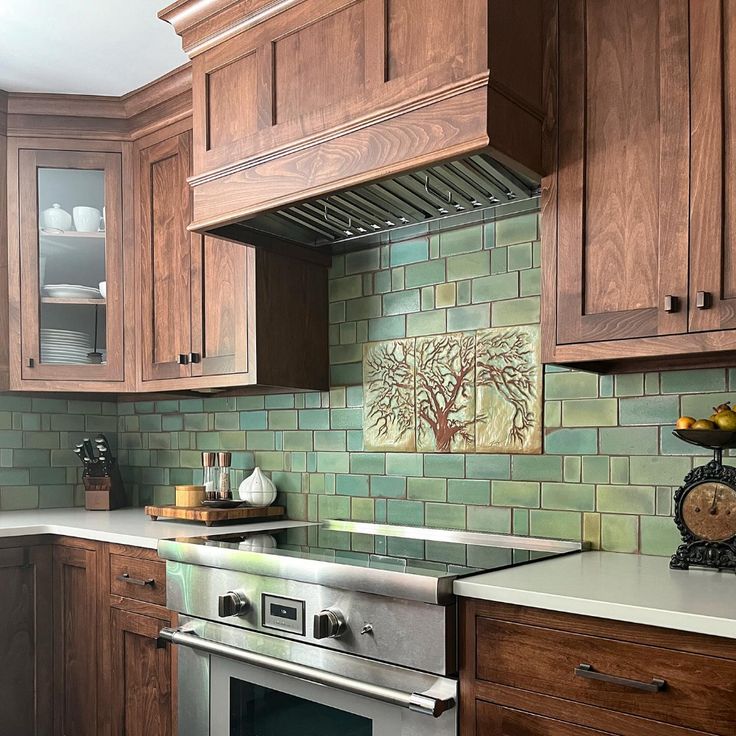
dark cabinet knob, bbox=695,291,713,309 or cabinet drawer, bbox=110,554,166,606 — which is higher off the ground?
dark cabinet knob, bbox=695,291,713,309

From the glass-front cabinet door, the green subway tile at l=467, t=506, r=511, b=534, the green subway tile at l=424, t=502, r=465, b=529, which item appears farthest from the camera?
the glass-front cabinet door

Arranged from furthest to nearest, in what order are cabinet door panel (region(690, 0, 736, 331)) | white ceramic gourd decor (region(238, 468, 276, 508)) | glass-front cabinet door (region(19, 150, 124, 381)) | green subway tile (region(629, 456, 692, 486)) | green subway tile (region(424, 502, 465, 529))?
glass-front cabinet door (region(19, 150, 124, 381))
white ceramic gourd decor (region(238, 468, 276, 508))
green subway tile (region(424, 502, 465, 529))
green subway tile (region(629, 456, 692, 486))
cabinet door panel (region(690, 0, 736, 331))

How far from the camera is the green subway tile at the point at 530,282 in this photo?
7.33 ft

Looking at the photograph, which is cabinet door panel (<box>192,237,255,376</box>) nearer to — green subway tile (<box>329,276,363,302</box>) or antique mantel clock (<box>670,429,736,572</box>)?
green subway tile (<box>329,276,363,302</box>)

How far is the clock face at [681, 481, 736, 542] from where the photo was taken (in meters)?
1.72

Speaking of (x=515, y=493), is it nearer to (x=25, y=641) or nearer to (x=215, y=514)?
(x=215, y=514)

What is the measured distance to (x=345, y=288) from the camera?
2.77m

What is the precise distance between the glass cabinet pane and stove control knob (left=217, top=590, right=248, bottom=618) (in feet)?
4.84

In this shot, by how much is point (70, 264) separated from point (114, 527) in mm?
1107

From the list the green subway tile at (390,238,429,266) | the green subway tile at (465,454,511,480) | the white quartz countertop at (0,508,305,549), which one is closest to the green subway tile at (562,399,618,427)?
the green subway tile at (465,454,511,480)

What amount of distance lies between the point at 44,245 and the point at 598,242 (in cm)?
232

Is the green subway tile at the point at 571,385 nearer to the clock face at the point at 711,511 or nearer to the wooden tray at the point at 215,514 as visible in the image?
the clock face at the point at 711,511

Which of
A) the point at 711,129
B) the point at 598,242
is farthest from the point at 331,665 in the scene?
the point at 711,129

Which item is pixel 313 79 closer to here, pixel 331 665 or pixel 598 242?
pixel 598 242
